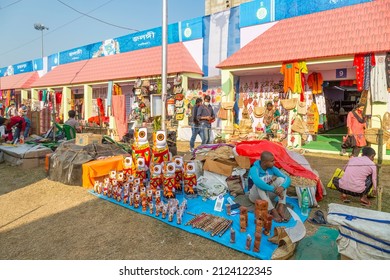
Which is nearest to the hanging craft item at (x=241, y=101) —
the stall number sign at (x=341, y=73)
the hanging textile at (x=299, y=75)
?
the hanging textile at (x=299, y=75)

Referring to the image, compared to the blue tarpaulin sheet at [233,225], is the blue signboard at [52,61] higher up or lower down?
higher up

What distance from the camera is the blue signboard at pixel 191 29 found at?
13.6 m

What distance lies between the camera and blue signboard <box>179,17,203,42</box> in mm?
13579

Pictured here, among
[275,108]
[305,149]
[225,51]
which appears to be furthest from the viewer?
[225,51]

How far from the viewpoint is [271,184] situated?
4.43 meters

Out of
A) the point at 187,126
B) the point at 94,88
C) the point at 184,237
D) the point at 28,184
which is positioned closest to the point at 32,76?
the point at 94,88

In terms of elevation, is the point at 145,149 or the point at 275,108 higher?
the point at 275,108

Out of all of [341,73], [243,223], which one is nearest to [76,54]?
[341,73]

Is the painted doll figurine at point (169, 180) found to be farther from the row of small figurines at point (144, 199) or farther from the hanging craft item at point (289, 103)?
the hanging craft item at point (289, 103)

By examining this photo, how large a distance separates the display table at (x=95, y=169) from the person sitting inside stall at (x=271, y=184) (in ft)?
11.5

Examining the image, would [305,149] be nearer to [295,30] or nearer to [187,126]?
[295,30]

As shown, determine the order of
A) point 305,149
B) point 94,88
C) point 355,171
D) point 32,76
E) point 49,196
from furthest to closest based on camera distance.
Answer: point 32,76, point 94,88, point 305,149, point 49,196, point 355,171

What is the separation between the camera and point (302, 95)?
10547 mm

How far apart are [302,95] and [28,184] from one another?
9.53 m
